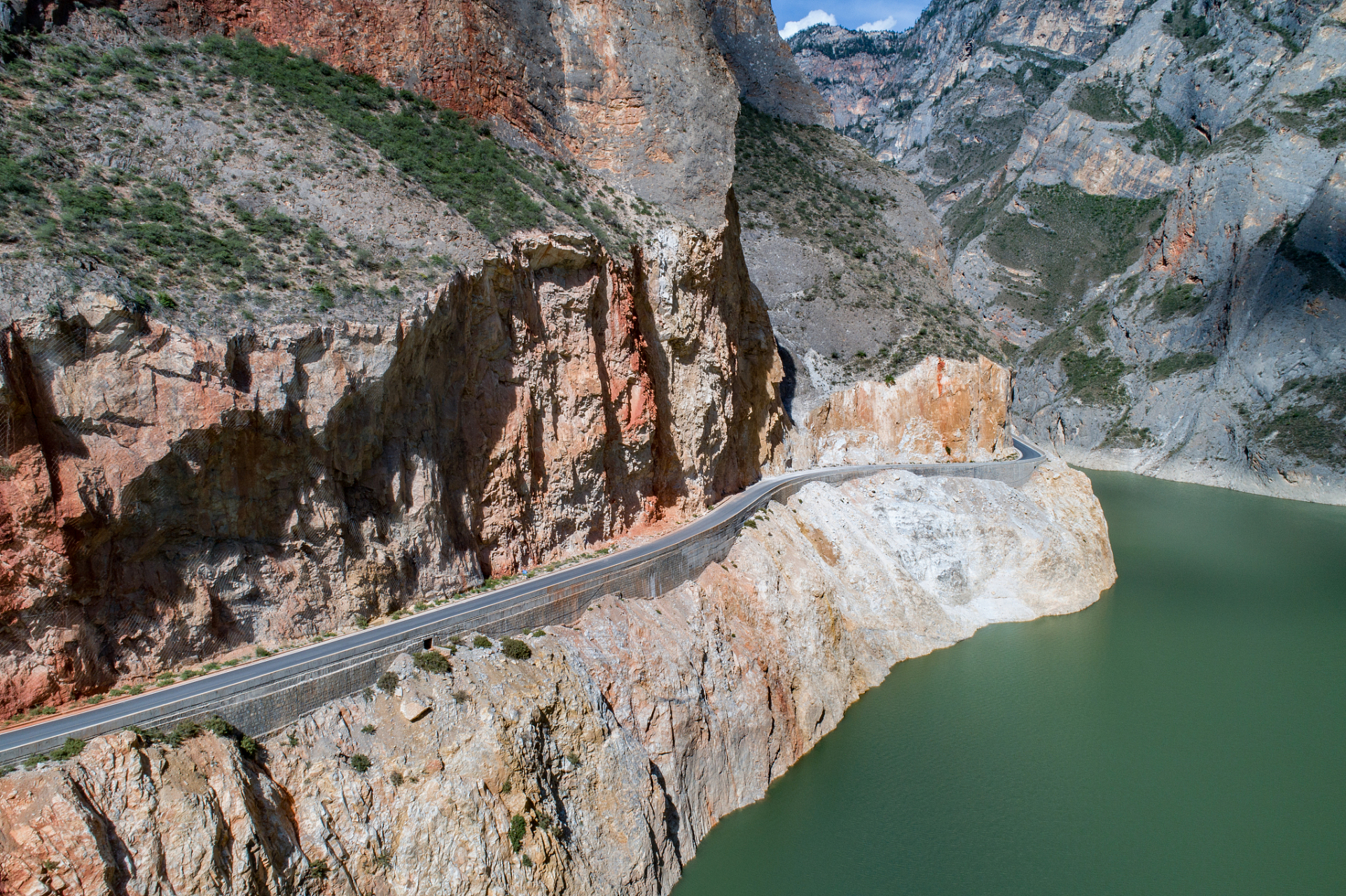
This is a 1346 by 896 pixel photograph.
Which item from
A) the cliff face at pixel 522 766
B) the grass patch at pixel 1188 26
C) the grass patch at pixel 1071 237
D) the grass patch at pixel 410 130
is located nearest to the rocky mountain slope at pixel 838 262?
the cliff face at pixel 522 766

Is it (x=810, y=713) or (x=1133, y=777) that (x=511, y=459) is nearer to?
(x=810, y=713)

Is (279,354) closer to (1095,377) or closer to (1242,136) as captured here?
(1095,377)

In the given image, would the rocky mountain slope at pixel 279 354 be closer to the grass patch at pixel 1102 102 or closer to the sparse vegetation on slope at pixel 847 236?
the sparse vegetation on slope at pixel 847 236

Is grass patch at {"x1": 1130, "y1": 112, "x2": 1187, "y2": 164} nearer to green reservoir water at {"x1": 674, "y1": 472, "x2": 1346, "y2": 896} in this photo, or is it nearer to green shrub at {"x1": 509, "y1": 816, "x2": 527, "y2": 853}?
green reservoir water at {"x1": 674, "y1": 472, "x2": 1346, "y2": 896}

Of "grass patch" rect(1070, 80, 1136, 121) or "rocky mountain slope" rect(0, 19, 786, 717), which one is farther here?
"grass patch" rect(1070, 80, 1136, 121)

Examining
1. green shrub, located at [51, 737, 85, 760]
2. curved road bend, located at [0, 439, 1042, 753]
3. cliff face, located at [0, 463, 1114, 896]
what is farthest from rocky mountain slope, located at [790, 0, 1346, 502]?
green shrub, located at [51, 737, 85, 760]

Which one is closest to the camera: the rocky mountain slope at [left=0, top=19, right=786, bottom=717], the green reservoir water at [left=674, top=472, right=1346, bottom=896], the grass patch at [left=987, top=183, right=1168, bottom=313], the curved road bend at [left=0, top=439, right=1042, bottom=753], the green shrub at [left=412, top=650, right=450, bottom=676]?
the curved road bend at [left=0, top=439, right=1042, bottom=753]
